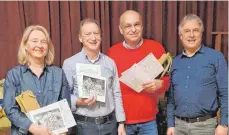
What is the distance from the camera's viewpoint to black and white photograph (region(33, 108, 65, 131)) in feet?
6.27

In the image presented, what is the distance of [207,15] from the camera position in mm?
3324

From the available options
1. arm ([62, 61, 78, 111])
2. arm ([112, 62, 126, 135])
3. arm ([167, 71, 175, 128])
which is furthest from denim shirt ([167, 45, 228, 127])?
arm ([62, 61, 78, 111])

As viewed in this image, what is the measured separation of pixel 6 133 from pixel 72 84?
0.78 meters

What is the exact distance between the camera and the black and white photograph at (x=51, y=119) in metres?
1.91

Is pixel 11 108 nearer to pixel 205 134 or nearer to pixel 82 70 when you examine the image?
pixel 82 70

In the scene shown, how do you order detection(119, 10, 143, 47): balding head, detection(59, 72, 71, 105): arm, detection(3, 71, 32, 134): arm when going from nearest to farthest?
1. detection(3, 71, 32, 134): arm
2. detection(59, 72, 71, 105): arm
3. detection(119, 10, 143, 47): balding head

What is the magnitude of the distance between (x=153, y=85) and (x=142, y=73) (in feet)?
Answer: 0.40

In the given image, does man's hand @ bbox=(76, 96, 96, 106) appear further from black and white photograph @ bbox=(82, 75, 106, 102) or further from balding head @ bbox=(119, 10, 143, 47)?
balding head @ bbox=(119, 10, 143, 47)

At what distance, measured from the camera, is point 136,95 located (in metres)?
2.38

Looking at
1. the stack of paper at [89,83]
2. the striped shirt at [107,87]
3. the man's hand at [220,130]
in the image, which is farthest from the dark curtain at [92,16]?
the man's hand at [220,130]

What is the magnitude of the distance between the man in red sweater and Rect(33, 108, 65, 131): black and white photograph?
60 centimetres

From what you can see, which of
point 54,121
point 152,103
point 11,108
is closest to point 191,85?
point 152,103

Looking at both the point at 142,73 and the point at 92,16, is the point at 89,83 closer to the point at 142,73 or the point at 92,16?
the point at 142,73

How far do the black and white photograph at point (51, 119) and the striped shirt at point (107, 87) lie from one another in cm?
20
